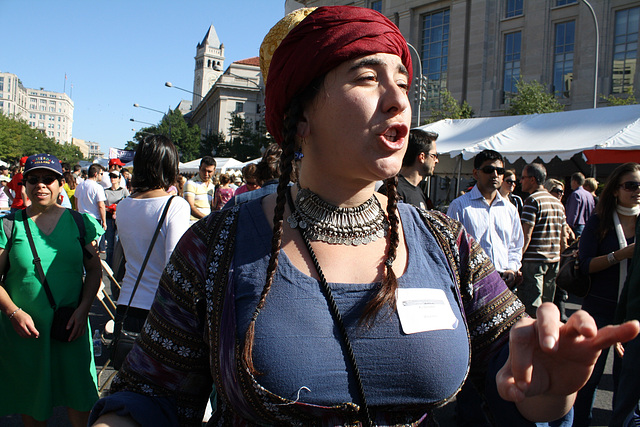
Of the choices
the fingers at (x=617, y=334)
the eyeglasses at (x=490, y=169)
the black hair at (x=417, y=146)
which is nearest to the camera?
the fingers at (x=617, y=334)

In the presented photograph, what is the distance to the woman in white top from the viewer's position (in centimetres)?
310

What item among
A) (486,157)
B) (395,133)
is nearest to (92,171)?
(486,157)

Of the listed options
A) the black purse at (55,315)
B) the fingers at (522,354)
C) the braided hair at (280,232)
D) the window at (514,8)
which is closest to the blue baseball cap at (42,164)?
the black purse at (55,315)

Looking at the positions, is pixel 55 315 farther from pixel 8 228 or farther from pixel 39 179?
pixel 39 179

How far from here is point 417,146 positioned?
470cm

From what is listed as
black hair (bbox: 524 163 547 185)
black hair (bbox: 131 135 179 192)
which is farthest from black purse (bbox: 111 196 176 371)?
black hair (bbox: 524 163 547 185)

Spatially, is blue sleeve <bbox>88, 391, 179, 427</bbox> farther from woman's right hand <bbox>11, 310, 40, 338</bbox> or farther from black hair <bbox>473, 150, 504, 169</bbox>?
black hair <bbox>473, 150, 504, 169</bbox>

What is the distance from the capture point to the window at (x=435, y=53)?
35.4 metres

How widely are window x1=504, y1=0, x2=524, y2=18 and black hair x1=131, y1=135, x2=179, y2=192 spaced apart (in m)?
33.7

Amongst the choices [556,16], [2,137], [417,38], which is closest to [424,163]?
[556,16]

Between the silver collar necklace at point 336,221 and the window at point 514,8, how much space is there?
3500 centimetres

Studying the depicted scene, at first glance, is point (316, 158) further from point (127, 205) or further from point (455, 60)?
point (455, 60)

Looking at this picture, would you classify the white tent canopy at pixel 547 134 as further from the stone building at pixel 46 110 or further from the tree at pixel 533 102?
the stone building at pixel 46 110

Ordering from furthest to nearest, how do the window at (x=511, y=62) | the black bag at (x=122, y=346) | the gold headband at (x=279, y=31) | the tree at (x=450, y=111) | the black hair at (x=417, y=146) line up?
the window at (x=511, y=62)
the tree at (x=450, y=111)
the black hair at (x=417, y=146)
the black bag at (x=122, y=346)
the gold headband at (x=279, y=31)
